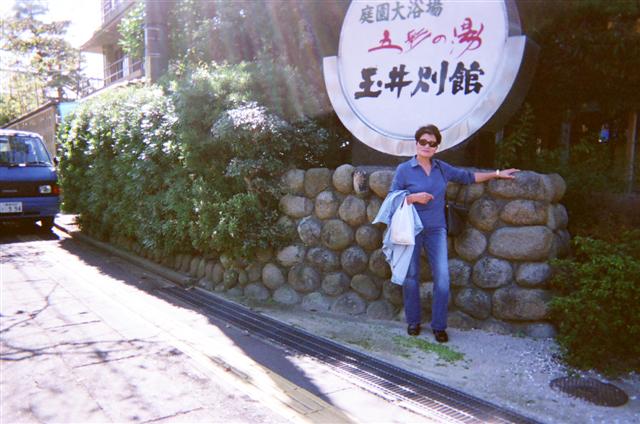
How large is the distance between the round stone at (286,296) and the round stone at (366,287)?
712 millimetres

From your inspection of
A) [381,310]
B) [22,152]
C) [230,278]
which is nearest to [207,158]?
[230,278]

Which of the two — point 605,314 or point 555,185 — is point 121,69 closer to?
point 555,185

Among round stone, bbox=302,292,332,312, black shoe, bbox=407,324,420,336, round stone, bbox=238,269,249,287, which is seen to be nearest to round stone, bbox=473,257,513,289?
black shoe, bbox=407,324,420,336

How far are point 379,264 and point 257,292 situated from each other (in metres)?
1.57

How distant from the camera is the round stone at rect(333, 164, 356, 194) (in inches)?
220

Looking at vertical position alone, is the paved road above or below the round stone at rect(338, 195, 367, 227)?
below

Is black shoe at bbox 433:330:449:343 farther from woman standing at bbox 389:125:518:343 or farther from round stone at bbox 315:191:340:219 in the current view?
round stone at bbox 315:191:340:219

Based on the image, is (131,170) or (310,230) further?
(131,170)

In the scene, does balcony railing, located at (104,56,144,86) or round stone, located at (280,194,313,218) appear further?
balcony railing, located at (104,56,144,86)

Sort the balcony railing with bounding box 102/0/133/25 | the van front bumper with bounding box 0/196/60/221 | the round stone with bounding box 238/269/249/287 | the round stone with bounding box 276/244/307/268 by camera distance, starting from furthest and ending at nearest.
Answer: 1. the balcony railing with bounding box 102/0/133/25
2. the van front bumper with bounding box 0/196/60/221
3. the round stone with bounding box 238/269/249/287
4. the round stone with bounding box 276/244/307/268

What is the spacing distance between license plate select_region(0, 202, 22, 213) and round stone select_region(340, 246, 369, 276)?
7.45 meters

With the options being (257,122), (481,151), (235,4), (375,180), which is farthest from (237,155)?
(235,4)

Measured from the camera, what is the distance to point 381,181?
5.30 meters

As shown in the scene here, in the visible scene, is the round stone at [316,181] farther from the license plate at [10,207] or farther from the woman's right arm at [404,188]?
the license plate at [10,207]
